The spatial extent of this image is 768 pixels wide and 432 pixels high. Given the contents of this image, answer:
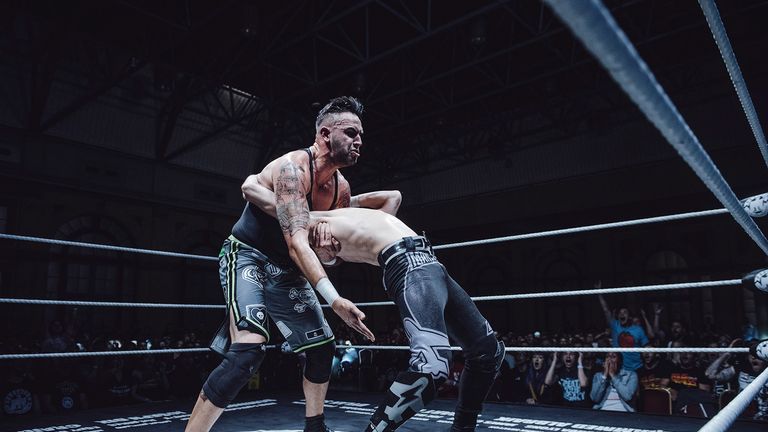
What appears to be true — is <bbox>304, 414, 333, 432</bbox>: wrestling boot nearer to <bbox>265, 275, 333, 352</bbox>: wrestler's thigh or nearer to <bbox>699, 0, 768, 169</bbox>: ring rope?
<bbox>265, 275, 333, 352</bbox>: wrestler's thigh

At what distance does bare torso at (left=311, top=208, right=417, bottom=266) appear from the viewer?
5.68 feet

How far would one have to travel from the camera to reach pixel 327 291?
4.84 ft

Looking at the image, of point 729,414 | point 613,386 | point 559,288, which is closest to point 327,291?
point 729,414

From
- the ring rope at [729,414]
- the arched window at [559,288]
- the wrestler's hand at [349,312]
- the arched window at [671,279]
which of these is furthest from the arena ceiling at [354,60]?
the ring rope at [729,414]

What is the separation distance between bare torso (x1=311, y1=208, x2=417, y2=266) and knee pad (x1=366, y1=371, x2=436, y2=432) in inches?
17.5

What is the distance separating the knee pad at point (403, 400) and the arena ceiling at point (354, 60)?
21.1 ft

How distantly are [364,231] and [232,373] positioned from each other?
67 cm

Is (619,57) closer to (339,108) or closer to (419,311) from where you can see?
(419,311)

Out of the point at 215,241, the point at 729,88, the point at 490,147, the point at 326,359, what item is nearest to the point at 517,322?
the point at 490,147

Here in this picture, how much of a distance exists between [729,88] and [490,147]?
4485 millimetres

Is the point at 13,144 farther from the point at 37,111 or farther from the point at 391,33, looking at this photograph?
the point at 391,33

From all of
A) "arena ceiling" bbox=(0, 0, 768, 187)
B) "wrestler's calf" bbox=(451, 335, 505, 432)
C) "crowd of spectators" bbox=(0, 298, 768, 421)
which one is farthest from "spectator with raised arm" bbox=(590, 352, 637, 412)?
"arena ceiling" bbox=(0, 0, 768, 187)

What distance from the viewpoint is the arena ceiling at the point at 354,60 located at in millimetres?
7605

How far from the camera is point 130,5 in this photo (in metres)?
6.98
